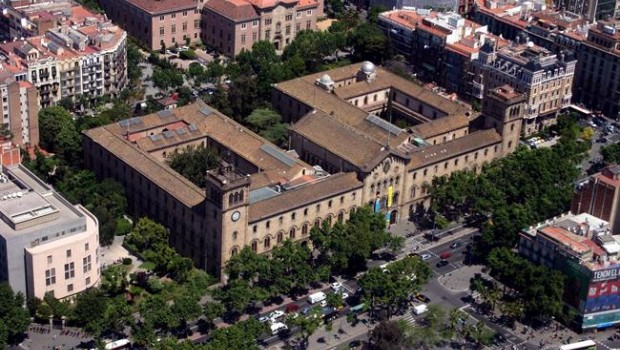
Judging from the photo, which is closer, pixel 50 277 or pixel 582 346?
pixel 582 346

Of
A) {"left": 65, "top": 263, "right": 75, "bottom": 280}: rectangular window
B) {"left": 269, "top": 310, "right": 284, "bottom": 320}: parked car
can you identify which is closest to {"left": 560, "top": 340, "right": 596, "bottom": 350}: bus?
{"left": 269, "top": 310, "right": 284, "bottom": 320}: parked car

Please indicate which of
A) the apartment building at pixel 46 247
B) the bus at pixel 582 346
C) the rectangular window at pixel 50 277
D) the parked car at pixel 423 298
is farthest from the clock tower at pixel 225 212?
the bus at pixel 582 346

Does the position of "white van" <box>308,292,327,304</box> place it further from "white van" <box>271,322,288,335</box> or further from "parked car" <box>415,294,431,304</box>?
"parked car" <box>415,294,431,304</box>

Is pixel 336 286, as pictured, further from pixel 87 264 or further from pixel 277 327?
pixel 87 264

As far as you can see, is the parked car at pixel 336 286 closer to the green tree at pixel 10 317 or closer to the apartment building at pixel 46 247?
the apartment building at pixel 46 247

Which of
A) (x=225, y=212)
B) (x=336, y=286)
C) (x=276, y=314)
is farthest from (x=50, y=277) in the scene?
(x=336, y=286)

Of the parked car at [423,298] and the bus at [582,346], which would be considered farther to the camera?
the parked car at [423,298]
